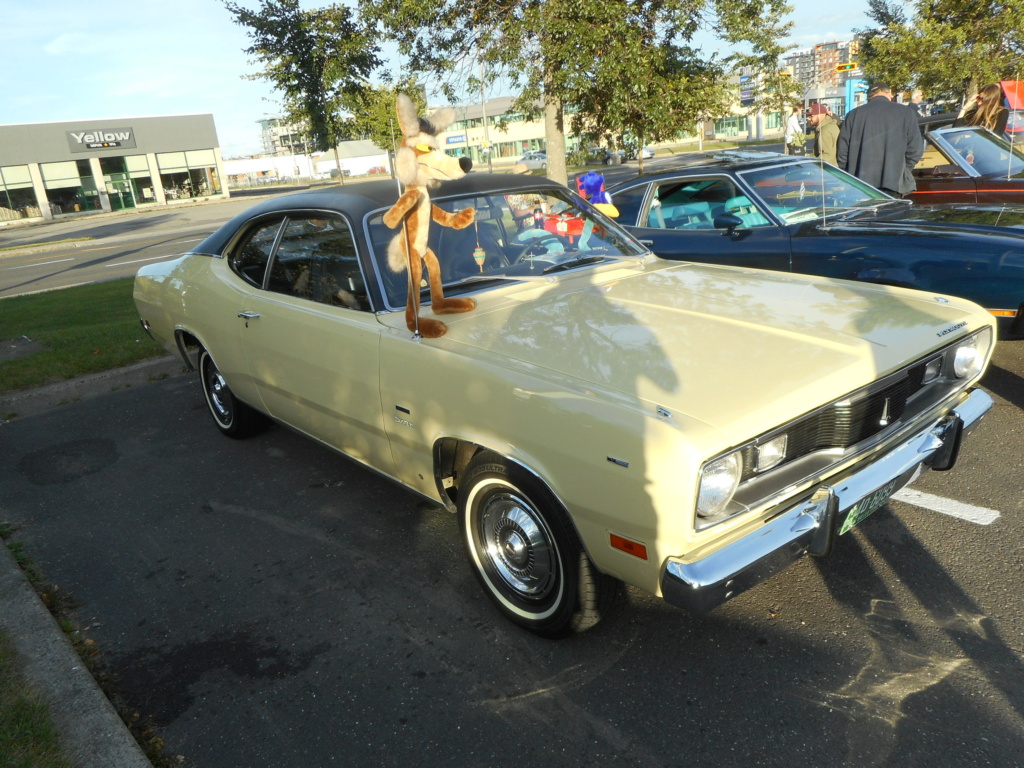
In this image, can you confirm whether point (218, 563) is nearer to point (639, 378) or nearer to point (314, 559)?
point (314, 559)

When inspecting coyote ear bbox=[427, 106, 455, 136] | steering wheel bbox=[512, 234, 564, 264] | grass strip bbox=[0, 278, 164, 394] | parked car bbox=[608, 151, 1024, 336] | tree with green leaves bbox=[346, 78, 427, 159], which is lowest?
grass strip bbox=[0, 278, 164, 394]

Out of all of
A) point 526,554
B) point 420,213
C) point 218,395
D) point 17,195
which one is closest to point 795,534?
point 526,554

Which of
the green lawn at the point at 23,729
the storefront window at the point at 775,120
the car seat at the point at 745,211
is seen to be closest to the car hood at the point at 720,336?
the green lawn at the point at 23,729

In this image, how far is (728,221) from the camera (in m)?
5.80

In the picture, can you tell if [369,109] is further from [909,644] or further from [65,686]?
[909,644]

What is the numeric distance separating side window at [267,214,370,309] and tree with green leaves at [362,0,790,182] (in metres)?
5.86

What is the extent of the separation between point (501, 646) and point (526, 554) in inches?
14.0

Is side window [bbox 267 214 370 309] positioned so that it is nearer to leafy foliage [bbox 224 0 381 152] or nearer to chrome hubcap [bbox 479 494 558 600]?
chrome hubcap [bbox 479 494 558 600]

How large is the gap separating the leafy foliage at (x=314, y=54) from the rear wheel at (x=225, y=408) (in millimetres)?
7868

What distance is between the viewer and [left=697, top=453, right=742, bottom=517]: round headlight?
2.30m

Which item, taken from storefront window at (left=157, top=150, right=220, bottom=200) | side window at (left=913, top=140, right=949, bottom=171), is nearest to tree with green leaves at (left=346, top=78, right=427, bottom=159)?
side window at (left=913, top=140, right=949, bottom=171)

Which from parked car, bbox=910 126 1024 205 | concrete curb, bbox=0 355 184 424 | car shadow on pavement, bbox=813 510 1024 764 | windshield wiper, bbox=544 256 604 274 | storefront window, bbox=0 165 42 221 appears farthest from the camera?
storefront window, bbox=0 165 42 221

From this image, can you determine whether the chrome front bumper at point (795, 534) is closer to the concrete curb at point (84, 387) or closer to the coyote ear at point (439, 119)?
the coyote ear at point (439, 119)

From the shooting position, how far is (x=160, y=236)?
2570 cm
